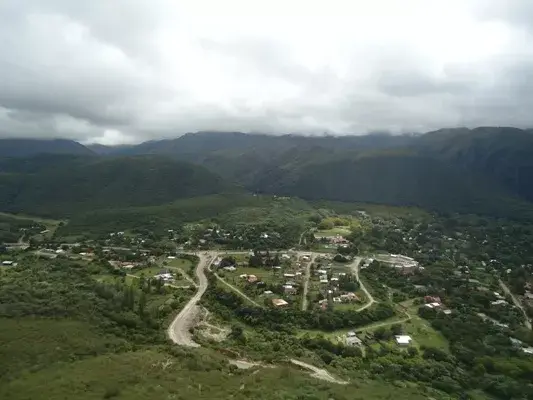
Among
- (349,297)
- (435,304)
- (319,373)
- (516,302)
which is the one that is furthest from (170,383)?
(516,302)

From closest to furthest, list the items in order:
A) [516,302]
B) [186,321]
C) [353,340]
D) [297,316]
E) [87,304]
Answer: [87,304] < [353,340] < [186,321] < [297,316] < [516,302]

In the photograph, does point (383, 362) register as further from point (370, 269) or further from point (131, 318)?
point (370, 269)

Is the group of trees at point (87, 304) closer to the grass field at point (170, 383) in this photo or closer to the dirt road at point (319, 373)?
the grass field at point (170, 383)

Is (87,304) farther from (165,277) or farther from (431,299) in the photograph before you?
(431,299)

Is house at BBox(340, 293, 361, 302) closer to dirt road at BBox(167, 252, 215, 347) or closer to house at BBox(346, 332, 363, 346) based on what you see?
house at BBox(346, 332, 363, 346)

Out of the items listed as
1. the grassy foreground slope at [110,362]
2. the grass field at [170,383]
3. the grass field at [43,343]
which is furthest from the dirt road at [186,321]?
the grass field at [170,383]

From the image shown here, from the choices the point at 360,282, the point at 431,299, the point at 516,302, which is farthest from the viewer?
the point at 360,282

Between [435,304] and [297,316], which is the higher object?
[297,316]

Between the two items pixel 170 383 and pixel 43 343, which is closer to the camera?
pixel 170 383

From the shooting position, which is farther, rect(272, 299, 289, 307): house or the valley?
rect(272, 299, 289, 307): house

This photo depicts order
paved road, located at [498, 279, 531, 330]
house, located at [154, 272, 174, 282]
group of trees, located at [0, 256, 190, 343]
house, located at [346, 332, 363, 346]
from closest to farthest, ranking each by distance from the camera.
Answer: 1. group of trees, located at [0, 256, 190, 343]
2. house, located at [346, 332, 363, 346]
3. paved road, located at [498, 279, 531, 330]
4. house, located at [154, 272, 174, 282]

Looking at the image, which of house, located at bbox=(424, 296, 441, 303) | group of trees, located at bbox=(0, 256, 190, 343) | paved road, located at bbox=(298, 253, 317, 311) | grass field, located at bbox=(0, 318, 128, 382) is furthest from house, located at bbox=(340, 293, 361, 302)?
grass field, located at bbox=(0, 318, 128, 382)
